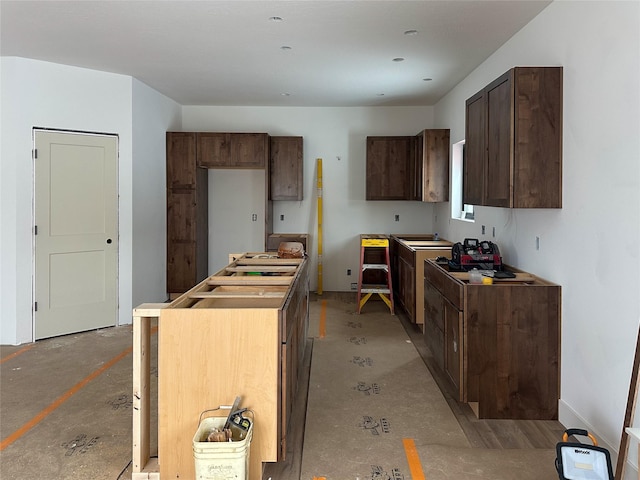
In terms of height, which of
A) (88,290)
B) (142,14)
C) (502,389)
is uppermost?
(142,14)

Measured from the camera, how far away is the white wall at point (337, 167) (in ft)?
24.6

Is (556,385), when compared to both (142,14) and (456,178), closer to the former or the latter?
(456,178)

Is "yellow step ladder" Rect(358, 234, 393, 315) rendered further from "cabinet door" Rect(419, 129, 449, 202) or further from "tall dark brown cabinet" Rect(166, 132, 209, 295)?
"tall dark brown cabinet" Rect(166, 132, 209, 295)

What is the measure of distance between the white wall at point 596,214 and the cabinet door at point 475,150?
529 mm

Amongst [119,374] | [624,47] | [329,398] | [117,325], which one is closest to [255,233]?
[117,325]

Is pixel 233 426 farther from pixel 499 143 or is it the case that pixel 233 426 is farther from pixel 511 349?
pixel 499 143

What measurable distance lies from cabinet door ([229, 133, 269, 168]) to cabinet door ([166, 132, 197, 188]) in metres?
0.57

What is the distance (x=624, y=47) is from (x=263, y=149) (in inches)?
196

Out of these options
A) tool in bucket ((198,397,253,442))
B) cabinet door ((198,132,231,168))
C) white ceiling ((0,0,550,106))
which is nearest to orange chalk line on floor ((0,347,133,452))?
tool in bucket ((198,397,253,442))

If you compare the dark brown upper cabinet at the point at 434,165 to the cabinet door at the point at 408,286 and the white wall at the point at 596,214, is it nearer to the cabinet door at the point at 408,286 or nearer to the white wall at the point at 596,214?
the cabinet door at the point at 408,286

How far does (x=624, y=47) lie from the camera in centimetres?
261

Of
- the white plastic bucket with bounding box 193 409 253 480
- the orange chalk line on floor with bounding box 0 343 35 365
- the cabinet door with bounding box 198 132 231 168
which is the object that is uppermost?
the cabinet door with bounding box 198 132 231 168

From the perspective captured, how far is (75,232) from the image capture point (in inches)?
213

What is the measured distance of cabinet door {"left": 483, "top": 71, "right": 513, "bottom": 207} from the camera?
3307 mm
